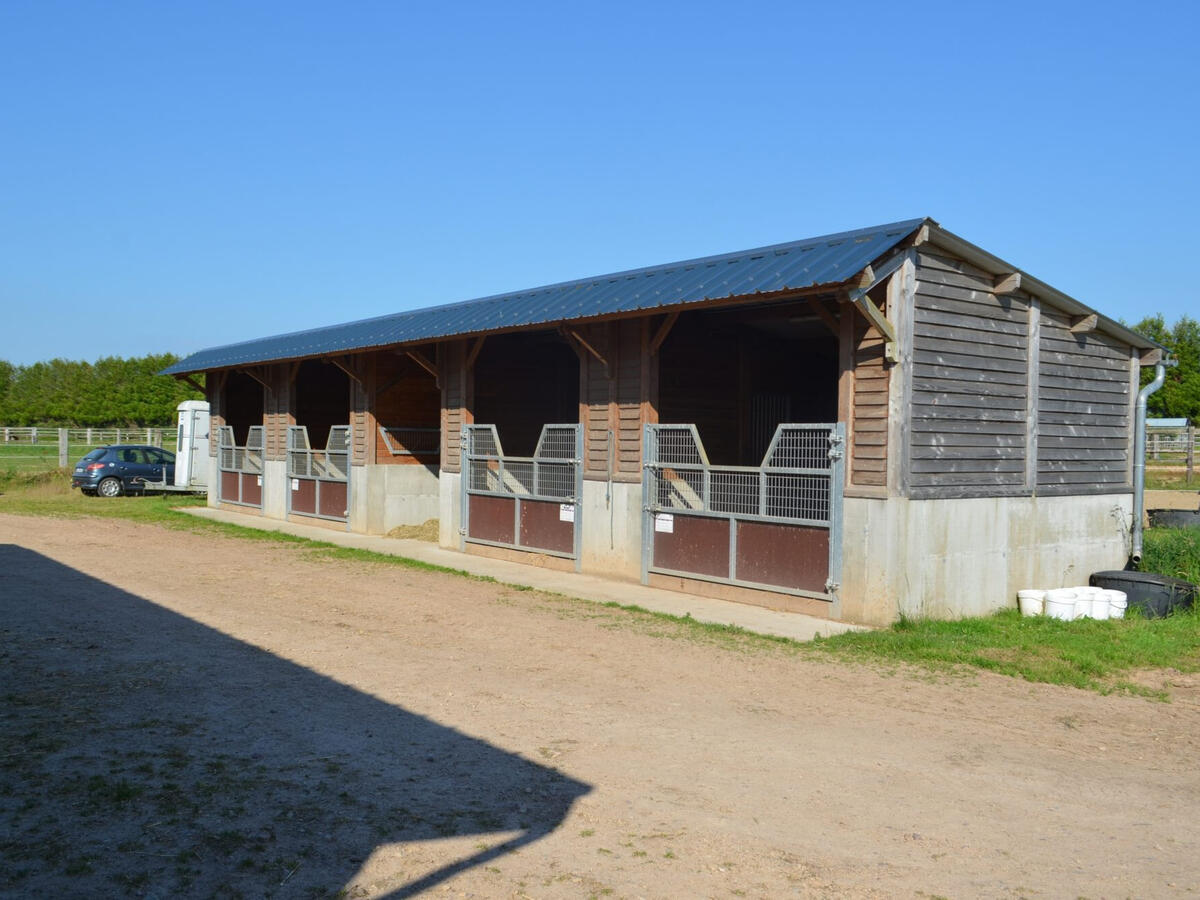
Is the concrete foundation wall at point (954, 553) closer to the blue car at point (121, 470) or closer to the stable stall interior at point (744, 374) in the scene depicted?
the stable stall interior at point (744, 374)

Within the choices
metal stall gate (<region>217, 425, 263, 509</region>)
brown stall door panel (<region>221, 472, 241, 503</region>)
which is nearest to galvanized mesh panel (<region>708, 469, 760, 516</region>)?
metal stall gate (<region>217, 425, 263, 509</region>)

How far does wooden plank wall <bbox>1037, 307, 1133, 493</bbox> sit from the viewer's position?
11766 mm

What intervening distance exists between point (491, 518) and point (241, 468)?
1109 cm

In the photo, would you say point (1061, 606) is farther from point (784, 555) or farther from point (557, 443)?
point (557, 443)

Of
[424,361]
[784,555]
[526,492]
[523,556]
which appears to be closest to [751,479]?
[784,555]

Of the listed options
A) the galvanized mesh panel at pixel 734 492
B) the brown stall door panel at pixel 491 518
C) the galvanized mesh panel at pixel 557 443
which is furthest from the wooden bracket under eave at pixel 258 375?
the galvanized mesh panel at pixel 734 492

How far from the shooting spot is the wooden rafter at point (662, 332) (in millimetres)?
12455

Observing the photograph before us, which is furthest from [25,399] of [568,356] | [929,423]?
[929,423]

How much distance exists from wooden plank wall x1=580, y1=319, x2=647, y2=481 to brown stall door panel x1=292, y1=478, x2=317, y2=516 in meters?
9.22

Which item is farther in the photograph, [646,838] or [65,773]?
[65,773]

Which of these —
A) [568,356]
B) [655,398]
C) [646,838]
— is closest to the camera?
[646,838]

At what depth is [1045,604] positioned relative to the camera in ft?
35.5

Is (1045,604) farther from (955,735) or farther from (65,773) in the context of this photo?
(65,773)

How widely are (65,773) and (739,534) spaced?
789cm
